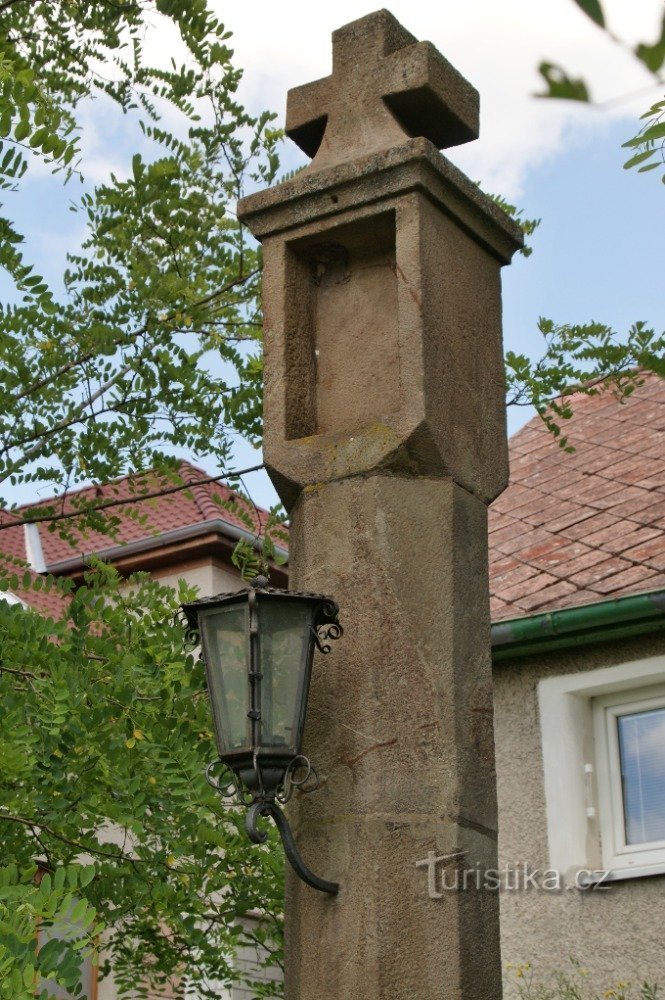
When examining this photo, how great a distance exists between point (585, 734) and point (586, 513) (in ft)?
3.69

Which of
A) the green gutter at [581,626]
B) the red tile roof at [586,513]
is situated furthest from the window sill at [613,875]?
the red tile roof at [586,513]

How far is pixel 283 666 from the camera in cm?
256

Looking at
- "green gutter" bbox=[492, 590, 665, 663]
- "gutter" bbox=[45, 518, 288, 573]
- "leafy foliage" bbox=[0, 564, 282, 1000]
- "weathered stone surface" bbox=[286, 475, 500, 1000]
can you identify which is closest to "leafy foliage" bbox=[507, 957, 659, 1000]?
"green gutter" bbox=[492, 590, 665, 663]

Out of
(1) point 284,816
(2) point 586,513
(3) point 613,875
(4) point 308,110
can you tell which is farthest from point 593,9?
(2) point 586,513

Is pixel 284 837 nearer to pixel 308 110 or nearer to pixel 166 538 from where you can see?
pixel 308 110

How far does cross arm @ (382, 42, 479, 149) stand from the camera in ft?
9.75

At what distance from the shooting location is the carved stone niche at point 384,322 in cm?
279

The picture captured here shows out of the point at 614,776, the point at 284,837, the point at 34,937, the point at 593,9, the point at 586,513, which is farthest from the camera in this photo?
the point at 586,513

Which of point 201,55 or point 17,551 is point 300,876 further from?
point 17,551

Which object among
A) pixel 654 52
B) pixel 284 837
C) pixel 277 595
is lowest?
pixel 284 837

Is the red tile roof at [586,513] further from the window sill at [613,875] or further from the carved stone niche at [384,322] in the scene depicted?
the carved stone niche at [384,322]

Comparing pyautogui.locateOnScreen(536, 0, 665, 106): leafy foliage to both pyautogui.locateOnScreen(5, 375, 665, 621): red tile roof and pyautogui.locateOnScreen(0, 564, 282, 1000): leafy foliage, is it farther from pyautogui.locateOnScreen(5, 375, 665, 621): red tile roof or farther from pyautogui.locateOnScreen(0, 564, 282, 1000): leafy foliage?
pyautogui.locateOnScreen(5, 375, 665, 621): red tile roof

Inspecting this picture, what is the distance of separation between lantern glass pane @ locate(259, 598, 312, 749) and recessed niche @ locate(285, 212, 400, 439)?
0.49m

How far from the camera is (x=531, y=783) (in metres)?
5.74
